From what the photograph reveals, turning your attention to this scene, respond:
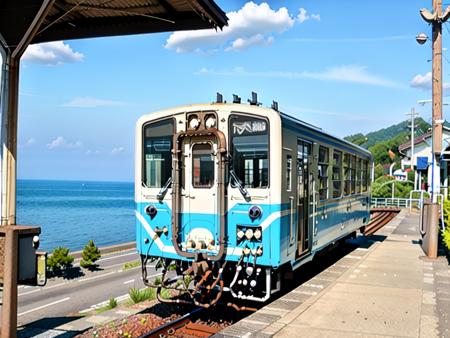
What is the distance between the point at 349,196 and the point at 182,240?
6.49 metres

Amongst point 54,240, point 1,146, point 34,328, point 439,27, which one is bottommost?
point 54,240

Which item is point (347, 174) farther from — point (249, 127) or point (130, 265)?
point (130, 265)

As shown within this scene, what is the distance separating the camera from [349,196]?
513 inches

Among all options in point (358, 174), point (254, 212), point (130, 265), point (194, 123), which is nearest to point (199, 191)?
point (254, 212)

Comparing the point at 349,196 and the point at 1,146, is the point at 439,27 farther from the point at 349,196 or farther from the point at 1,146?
the point at 1,146

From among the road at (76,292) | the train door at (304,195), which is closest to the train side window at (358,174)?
the train door at (304,195)

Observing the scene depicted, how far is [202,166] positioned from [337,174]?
4.73 metres

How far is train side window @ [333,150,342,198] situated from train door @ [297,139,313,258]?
2110 mm

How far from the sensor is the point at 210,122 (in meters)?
7.76

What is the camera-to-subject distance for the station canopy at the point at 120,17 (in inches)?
286

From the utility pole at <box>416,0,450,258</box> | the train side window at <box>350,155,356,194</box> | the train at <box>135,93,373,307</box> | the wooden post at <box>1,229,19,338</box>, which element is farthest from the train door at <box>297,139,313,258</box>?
the utility pole at <box>416,0,450,258</box>

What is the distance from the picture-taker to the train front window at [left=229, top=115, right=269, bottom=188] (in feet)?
24.5

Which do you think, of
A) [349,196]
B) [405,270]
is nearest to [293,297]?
[405,270]

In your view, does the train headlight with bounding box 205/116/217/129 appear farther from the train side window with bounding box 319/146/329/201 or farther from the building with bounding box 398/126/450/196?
the building with bounding box 398/126/450/196
